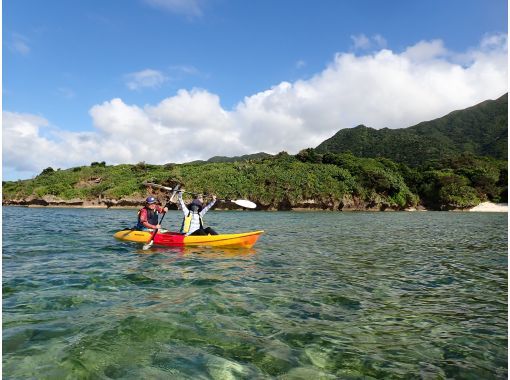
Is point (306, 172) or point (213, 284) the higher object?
point (306, 172)

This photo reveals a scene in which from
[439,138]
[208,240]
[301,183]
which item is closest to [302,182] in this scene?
[301,183]

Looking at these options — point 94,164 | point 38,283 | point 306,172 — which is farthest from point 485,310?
point 94,164

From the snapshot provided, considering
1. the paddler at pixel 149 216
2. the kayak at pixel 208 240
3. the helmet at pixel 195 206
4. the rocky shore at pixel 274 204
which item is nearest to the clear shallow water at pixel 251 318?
the kayak at pixel 208 240

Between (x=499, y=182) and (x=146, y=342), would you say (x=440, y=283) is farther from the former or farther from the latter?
(x=499, y=182)

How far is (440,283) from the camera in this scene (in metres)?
9.32

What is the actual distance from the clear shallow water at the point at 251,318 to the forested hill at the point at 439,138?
120 m

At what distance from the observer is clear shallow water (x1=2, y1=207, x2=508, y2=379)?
4719 mm

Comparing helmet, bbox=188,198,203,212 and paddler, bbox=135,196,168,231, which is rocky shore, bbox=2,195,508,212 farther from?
helmet, bbox=188,198,203,212

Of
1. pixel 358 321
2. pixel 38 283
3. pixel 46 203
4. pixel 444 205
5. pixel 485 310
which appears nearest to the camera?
pixel 358 321

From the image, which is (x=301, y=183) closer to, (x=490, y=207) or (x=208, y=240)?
(x=490, y=207)

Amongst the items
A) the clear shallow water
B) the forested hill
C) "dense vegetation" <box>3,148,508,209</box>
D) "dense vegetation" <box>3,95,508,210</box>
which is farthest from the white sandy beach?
the clear shallow water

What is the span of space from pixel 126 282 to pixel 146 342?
3889 millimetres

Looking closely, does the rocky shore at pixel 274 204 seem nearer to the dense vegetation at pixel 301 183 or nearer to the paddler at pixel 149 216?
the dense vegetation at pixel 301 183

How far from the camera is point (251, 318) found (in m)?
6.51
